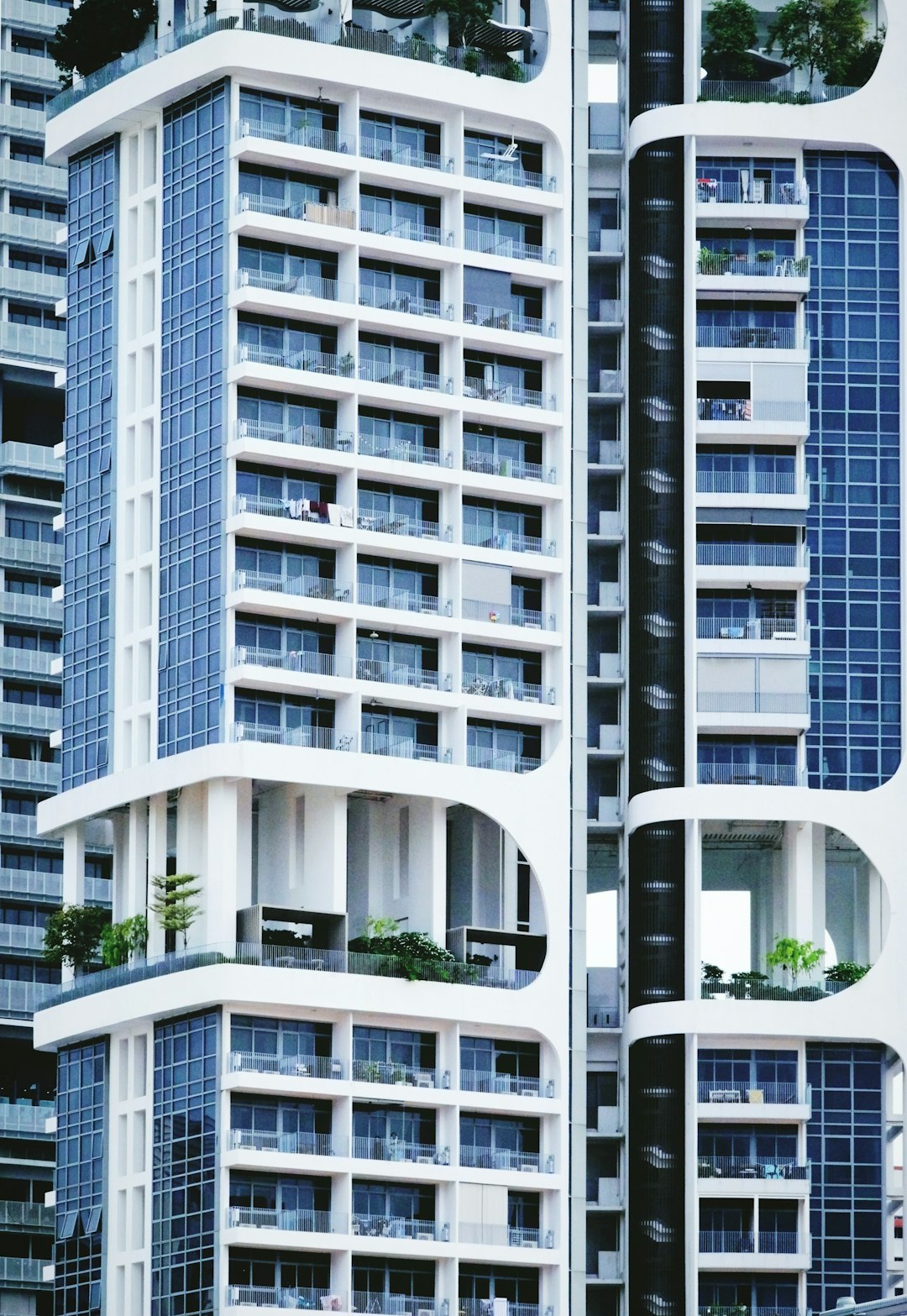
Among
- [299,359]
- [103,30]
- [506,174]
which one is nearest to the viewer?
[299,359]

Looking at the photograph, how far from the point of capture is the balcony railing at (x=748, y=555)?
14625 cm

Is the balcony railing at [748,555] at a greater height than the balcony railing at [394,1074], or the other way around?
the balcony railing at [748,555]

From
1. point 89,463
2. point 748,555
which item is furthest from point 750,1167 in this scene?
point 89,463

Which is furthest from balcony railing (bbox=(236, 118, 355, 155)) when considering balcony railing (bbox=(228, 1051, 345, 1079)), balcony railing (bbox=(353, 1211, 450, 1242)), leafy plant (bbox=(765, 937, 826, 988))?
balcony railing (bbox=(353, 1211, 450, 1242))

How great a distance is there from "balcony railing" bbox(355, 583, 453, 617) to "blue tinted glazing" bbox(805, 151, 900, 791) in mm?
16025

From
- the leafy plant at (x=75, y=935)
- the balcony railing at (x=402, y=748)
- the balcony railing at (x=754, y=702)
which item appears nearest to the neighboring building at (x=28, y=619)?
the leafy plant at (x=75, y=935)

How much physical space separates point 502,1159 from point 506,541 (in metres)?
23.8

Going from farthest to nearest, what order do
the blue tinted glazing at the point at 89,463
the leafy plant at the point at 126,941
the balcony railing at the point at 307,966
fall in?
1. the blue tinted glazing at the point at 89,463
2. the leafy plant at the point at 126,941
3. the balcony railing at the point at 307,966

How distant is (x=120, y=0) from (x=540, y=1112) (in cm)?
4688

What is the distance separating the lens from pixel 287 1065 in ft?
433

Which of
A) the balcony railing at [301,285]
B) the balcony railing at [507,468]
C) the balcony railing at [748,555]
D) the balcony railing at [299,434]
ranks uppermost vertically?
the balcony railing at [301,285]

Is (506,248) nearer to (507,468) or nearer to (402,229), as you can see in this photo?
(402,229)

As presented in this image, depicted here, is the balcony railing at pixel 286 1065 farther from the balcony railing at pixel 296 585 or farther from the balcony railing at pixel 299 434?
the balcony railing at pixel 299 434

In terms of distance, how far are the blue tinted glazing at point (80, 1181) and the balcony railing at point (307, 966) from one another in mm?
3371
